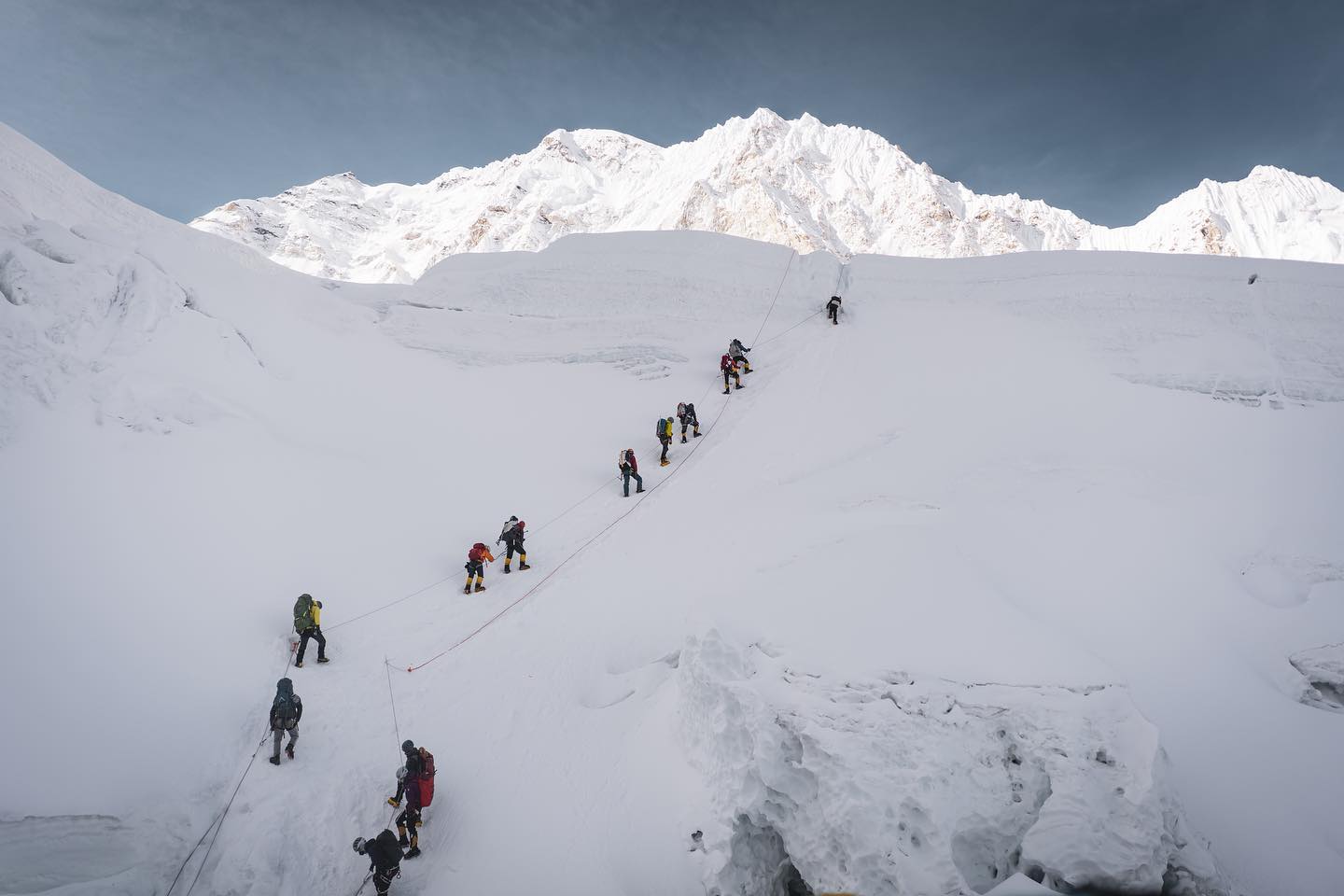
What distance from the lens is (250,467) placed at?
12.1 m

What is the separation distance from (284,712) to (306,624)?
1.87 m

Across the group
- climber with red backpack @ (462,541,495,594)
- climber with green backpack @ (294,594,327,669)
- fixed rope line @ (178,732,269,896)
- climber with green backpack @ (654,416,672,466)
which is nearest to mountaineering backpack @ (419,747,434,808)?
fixed rope line @ (178,732,269,896)

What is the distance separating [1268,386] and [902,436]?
8397 millimetres

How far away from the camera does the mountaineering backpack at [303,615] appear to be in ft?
29.1

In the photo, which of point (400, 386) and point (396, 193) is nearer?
point (400, 386)

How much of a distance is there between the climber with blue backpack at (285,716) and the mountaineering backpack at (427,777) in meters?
1.88

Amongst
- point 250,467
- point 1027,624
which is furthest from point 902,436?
point 250,467

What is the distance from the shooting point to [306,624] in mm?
8852

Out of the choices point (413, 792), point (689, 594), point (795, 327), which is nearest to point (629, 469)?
point (689, 594)

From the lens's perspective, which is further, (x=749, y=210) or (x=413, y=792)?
(x=749, y=210)

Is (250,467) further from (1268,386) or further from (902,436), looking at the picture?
(1268,386)

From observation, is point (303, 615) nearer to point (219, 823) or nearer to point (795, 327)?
point (219, 823)

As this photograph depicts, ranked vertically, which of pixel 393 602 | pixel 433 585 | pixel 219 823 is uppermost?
pixel 433 585

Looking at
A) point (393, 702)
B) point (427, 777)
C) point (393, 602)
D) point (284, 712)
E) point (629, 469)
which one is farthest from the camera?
point (629, 469)
